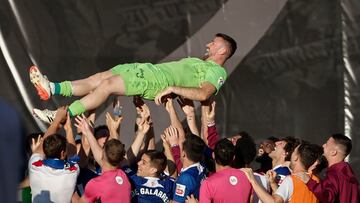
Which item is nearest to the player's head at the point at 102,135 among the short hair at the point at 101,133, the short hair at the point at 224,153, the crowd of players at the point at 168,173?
the short hair at the point at 101,133

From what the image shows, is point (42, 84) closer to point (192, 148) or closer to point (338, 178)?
point (192, 148)

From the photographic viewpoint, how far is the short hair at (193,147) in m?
4.50

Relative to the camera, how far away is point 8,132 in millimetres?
1471

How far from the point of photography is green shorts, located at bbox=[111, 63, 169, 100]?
5.16 m

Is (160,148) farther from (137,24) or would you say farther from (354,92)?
(354,92)

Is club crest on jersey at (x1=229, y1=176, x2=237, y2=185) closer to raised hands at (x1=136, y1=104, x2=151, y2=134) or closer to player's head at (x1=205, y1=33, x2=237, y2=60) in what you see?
raised hands at (x1=136, y1=104, x2=151, y2=134)

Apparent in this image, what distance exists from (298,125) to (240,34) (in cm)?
105

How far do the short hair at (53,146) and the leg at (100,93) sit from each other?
61 cm

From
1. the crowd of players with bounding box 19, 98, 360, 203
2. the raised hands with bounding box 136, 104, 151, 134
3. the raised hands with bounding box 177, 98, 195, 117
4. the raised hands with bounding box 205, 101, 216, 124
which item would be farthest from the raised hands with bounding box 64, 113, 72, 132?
the raised hands with bounding box 205, 101, 216, 124

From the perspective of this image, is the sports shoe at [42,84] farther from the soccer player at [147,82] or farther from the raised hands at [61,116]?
the raised hands at [61,116]

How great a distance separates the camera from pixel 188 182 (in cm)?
451

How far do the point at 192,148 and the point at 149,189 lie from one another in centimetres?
36

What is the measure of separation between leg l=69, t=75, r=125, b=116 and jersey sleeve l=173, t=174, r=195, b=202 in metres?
0.87

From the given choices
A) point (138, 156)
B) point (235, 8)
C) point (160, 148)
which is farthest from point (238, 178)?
point (235, 8)
